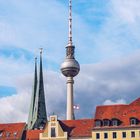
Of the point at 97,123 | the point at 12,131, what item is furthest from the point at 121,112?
the point at 12,131

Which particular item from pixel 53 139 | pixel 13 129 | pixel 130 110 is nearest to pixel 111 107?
pixel 130 110

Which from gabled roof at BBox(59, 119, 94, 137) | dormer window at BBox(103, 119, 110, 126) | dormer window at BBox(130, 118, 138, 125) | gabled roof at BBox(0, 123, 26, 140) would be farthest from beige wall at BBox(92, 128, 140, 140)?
gabled roof at BBox(0, 123, 26, 140)

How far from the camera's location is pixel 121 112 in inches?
5807

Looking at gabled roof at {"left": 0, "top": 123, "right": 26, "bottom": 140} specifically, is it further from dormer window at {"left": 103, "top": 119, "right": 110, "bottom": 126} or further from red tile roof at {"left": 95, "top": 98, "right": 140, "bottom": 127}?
dormer window at {"left": 103, "top": 119, "right": 110, "bottom": 126}

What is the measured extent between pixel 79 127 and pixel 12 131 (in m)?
21.8

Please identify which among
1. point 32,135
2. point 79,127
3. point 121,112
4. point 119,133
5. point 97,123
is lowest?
point 119,133

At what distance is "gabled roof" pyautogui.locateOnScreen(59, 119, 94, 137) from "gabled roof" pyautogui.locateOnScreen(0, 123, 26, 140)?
43.5 ft

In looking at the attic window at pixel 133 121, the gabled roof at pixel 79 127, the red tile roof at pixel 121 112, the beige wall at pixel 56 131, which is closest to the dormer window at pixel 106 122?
the red tile roof at pixel 121 112

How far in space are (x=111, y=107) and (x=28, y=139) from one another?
26.6 metres

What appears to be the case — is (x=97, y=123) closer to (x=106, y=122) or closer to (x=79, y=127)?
(x=106, y=122)

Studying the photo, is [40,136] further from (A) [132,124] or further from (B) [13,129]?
(A) [132,124]

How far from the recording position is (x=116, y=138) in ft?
472

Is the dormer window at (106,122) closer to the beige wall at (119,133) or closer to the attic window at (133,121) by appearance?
the beige wall at (119,133)

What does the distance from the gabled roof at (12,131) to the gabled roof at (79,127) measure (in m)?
13.3
